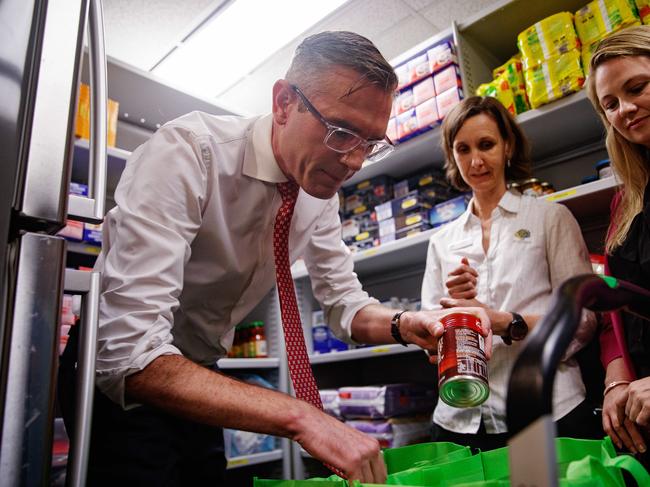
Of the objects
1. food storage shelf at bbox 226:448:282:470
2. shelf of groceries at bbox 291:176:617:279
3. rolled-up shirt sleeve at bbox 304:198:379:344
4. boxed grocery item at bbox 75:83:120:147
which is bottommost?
food storage shelf at bbox 226:448:282:470

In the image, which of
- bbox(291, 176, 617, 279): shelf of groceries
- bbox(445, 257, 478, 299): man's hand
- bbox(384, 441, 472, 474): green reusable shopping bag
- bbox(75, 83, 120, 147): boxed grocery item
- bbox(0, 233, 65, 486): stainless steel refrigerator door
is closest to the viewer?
bbox(0, 233, 65, 486): stainless steel refrigerator door

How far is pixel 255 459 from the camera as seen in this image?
93.4 inches

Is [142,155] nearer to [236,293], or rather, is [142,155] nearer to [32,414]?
[236,293]

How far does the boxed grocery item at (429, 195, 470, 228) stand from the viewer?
7.42 feet

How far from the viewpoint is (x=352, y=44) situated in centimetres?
116

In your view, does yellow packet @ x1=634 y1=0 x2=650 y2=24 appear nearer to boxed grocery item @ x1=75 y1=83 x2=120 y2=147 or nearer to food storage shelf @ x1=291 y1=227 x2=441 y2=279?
food storage shelf @ x1=291 y1=227 x2=441 y2=279

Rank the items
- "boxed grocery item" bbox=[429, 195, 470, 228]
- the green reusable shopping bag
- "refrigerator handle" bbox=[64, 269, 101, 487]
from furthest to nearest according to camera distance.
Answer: "boxed grocery item" bbox=[429, 195, 470, 228], the green reusable shopping bag, "refrigerator handle" bbox=[64, 269, 101, 487]

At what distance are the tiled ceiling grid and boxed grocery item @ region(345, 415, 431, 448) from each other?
5.88 feet

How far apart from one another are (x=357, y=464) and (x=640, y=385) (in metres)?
0.66

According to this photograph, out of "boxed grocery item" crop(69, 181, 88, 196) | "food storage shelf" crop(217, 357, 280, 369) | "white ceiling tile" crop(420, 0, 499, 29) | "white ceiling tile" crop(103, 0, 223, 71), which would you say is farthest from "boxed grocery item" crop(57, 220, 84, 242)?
"white ceiling tile" crop(420, 0, 499, 29)

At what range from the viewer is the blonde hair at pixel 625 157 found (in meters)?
1.29

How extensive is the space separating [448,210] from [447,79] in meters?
0.58

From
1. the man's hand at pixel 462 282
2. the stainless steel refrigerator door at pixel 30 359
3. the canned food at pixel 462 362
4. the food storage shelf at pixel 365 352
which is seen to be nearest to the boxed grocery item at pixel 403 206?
the food storage shelf at pixel 365 352

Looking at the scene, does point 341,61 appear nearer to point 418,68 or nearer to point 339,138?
point 339,138
